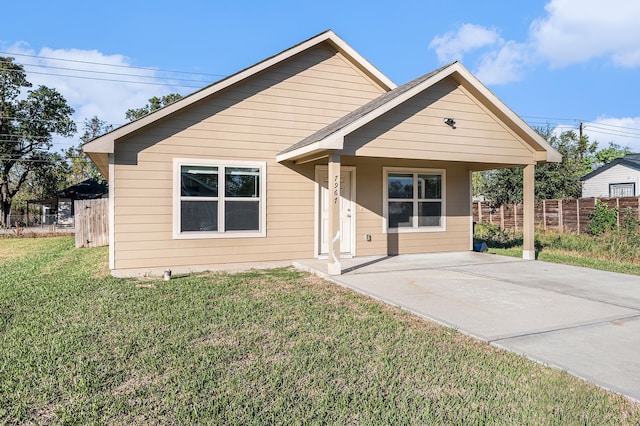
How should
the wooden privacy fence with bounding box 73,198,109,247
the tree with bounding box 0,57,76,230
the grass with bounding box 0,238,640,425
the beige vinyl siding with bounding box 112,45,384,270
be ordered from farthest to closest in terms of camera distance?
the tree with bounding box 0,57,76,230 < the wooden privacy fence with bounding box 73,198,109,247 < the beige vinyl siding with bounding box 112,45,384,270 < the grass with bounding box 0,238,640,425

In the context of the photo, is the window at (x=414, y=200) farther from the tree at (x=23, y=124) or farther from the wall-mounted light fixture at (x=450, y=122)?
the tree at (x=23, y=124)

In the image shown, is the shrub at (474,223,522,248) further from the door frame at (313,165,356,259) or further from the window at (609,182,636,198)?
the window at (609,182,636,198)

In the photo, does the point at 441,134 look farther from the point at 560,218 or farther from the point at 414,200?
the point at 560,218

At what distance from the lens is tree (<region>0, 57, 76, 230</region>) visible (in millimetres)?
28484

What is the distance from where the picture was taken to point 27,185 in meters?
36.2

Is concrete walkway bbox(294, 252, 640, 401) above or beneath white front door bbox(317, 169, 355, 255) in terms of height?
beneath

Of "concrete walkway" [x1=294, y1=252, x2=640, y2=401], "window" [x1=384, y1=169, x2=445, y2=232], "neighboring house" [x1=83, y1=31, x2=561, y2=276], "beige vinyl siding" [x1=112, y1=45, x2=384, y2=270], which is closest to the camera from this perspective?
"concrete walkway" [x1=294, y1=252, x2=640, y2=401]

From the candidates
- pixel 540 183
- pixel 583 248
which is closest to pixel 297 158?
pixel 583 248

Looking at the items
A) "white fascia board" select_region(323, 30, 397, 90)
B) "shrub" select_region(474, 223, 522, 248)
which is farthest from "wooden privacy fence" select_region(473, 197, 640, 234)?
"white fascia board" select_region(323, 30, 397, 90)

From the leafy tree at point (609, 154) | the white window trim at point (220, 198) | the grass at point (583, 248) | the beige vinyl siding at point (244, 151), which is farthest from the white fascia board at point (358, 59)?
the leafy tree at point (609, 154)

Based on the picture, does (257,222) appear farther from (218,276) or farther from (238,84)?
(238,84)

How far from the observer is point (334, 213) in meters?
7.51

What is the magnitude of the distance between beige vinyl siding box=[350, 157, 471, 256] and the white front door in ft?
0.62

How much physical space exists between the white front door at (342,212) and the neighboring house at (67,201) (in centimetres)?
2100
